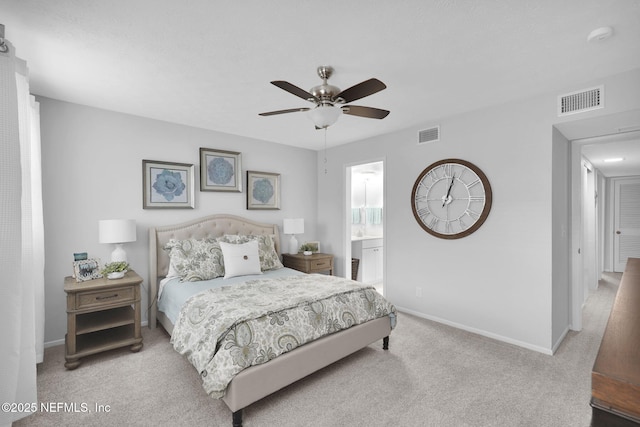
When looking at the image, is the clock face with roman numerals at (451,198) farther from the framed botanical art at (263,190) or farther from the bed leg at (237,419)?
the bed leg at (237,419)

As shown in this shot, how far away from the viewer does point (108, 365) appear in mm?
2689

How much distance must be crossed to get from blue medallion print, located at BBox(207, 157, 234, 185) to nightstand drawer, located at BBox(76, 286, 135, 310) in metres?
1.77

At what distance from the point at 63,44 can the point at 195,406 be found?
266cm

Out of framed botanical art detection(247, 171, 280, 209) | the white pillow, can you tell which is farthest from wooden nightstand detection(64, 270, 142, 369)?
framed botanical art detection(247, 171, 280, 209)

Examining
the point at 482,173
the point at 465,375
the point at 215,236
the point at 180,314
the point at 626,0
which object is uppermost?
the point at 626,0

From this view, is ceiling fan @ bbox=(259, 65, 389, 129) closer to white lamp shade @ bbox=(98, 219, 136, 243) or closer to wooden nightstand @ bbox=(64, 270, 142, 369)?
white lamp shade @ bbox=(98, 219, 136, 243)

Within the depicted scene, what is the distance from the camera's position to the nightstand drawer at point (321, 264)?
4.45 m

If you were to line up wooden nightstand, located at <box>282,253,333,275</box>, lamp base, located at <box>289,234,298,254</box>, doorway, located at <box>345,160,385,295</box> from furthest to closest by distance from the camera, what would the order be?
doorway, located at <box>345,160,385,295</box>
lamp base, located at <box>289,234,298,254</box>
wooden nightstand, located at <box>282,253,333,275</box>

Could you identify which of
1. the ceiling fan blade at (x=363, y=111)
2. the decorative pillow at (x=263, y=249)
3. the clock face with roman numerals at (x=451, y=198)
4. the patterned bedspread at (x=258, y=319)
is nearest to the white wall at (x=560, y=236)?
the clock face with roman numerals at (x=451, y=198)

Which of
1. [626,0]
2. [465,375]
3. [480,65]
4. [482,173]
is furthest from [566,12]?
[465,375]

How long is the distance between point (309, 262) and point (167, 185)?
6.98 feet

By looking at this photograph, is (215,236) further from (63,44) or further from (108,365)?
(63,44)

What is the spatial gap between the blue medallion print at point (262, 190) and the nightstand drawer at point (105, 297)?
83.7 inches

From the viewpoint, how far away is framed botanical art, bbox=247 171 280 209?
4504 mm
